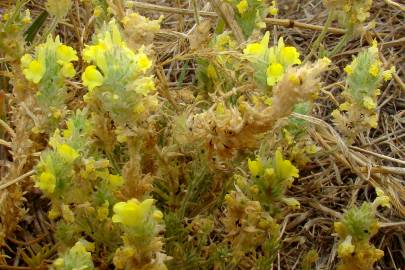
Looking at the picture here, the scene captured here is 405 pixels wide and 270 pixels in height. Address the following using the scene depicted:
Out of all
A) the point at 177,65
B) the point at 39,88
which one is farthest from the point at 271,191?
the point at 177,65

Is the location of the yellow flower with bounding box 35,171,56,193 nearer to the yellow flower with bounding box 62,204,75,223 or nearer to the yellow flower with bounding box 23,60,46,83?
the yellow flower with bounding box 62,204,75,223

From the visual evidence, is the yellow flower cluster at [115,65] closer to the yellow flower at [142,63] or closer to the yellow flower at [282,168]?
the yellow flower at [142,63]

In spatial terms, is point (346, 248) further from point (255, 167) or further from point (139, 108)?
point (139, 108)

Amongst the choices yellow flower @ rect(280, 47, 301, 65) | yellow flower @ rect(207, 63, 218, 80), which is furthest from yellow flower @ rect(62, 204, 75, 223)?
yellow flower @ rect(207, 63, 218, 80)

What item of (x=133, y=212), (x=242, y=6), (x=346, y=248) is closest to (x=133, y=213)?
(x=133, y=212)

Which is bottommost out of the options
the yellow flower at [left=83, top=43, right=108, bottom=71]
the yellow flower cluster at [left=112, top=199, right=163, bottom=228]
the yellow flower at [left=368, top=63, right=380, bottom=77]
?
the yellow flower at [left=368, top=63, right=380, bottom=77]

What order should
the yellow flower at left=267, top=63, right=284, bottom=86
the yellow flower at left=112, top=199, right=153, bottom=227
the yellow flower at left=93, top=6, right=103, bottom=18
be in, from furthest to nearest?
1. the yellow flower at left=93, top=6, right=103, bottom=18
2. the yellow flower at left=267, top=63, right=284, bottom=86
3. the yellow flower at left=112, top=199, right=153, bottom=227

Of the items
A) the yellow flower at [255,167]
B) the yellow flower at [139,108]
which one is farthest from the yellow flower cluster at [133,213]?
the yellow flower at [255,167]
